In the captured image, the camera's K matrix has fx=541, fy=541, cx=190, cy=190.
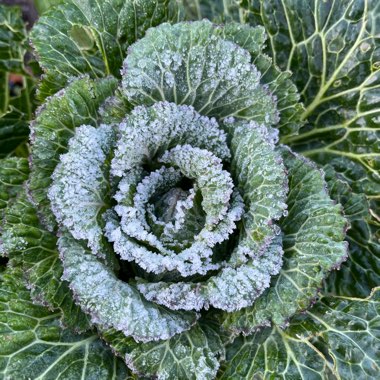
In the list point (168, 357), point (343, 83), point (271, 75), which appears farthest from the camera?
point (343, 83)

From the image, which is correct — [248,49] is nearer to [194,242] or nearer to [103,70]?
[103,70]

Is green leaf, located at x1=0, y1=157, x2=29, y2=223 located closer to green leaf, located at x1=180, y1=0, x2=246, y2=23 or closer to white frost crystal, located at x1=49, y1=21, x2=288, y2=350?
white frost crystal, located at x1=49, y1=21, x2=288, y2=350


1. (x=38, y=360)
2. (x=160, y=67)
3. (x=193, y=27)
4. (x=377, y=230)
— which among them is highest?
(x=193, y=27)

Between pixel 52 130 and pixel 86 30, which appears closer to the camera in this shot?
pixel 52 130

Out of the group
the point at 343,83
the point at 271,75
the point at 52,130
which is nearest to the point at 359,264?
the point at 343,83

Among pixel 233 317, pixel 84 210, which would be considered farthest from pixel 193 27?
pixel 233 317

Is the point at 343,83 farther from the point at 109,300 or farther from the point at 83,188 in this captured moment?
the point at 109,300
